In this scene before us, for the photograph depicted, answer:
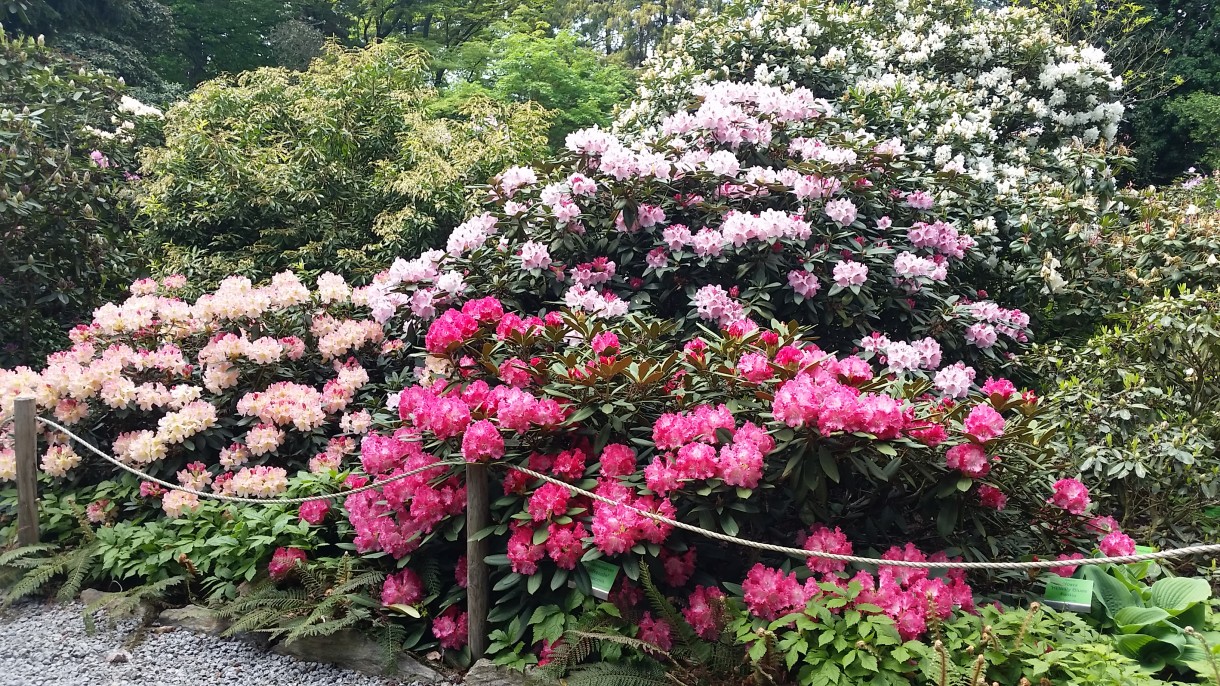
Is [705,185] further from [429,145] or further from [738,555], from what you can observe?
[429,145]

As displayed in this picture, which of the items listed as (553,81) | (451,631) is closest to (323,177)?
(451,631)

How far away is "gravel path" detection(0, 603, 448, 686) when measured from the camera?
7.85ft

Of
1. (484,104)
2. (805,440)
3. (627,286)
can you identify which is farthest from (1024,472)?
(484,104)

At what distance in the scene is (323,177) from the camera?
19.3 ft

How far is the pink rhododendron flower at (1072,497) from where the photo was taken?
2.34 metres

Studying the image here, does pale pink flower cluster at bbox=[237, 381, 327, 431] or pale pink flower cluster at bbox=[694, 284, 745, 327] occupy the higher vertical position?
pale pink flower cluster at bbox=[694, 284, 745, 327]

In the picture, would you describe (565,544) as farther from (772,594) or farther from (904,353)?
(904,353)

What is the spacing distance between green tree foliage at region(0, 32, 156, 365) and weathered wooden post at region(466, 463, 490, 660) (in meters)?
3.60

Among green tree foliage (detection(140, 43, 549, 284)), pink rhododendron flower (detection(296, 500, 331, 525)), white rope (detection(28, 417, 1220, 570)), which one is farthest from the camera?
green tree foliage (detection(140, 43, 549, 284))

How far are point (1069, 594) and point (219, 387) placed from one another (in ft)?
11.0

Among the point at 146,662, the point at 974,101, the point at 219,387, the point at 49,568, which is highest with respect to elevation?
the point at 974,101

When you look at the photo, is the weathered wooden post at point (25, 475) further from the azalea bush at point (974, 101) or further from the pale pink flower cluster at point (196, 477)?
the azalea bush at point (974, 101)

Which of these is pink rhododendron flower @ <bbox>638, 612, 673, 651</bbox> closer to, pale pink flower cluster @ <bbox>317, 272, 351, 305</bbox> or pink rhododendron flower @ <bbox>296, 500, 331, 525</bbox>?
pink rhododendron flower @ <bbox>296, 500, 331, 525</bbox>

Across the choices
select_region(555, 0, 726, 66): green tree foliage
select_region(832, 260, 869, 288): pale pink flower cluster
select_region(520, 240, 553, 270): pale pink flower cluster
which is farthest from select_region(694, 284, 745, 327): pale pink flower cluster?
select_region(555, 0, 726, 66): green tree foliage
